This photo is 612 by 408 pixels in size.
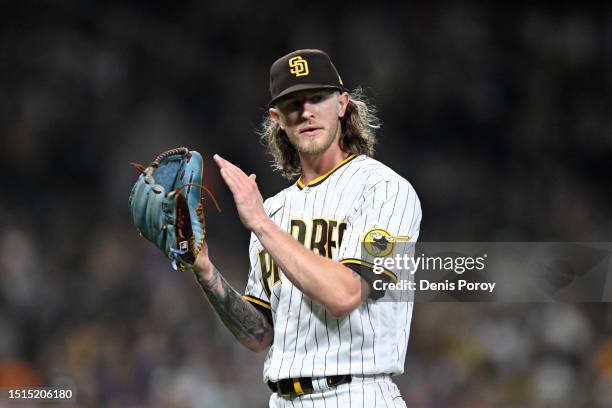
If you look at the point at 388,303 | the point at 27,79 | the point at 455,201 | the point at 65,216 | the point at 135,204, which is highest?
the point at 27,79

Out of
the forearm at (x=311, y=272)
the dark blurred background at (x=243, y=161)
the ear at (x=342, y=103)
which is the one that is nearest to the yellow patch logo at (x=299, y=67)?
the ear at (x=342, y=103)

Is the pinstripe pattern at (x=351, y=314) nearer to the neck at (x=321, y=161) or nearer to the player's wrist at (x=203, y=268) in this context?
the neck at (x=321, y=161)

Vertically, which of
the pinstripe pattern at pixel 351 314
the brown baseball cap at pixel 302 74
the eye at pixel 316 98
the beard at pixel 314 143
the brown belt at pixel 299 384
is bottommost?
the brown belt at pixel 299 384

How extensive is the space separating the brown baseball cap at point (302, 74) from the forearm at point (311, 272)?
1.55ft

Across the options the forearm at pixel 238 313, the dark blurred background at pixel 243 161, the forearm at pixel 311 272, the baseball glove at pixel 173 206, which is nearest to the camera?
the forearm at pixel 311 272

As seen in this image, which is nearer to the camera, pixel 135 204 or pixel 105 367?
pixel 135 204

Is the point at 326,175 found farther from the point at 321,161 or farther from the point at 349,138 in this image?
the point at 349,138

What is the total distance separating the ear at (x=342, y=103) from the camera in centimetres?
228

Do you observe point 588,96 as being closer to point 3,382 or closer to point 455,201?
point 455,201

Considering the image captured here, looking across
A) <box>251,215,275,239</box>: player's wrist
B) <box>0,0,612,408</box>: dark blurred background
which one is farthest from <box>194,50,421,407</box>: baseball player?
<box>0,0,612,408</box>: dark blurred background

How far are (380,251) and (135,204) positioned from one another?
689 millimetres

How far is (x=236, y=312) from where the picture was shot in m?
2.27

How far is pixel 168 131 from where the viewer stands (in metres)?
5.68

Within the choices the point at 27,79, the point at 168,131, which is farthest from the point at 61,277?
the point at 27,79
